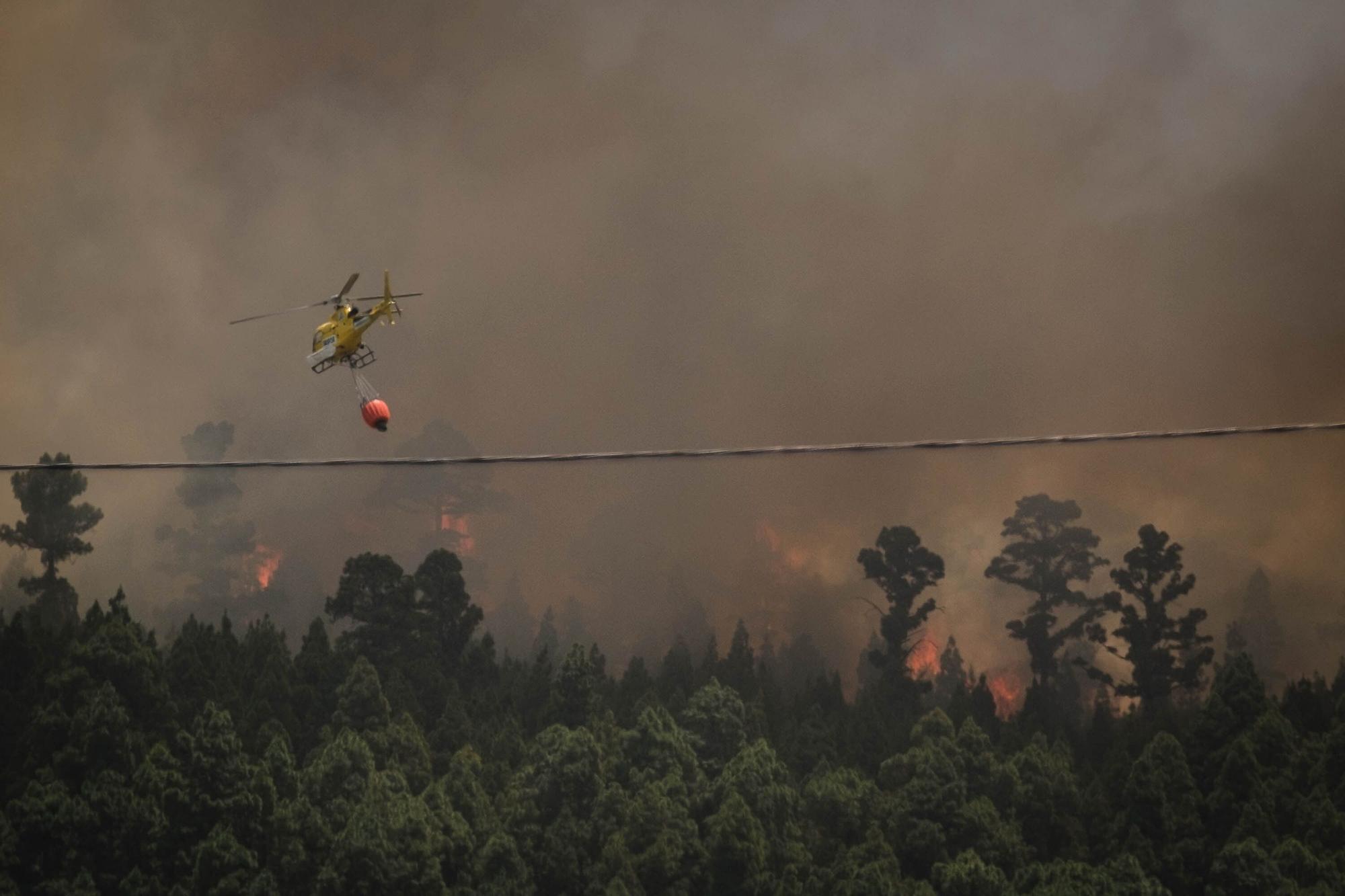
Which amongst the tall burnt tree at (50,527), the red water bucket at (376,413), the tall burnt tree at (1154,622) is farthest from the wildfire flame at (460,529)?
the red water bucket at (376,413)

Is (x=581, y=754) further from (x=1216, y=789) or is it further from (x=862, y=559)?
(x=1216, y=789)

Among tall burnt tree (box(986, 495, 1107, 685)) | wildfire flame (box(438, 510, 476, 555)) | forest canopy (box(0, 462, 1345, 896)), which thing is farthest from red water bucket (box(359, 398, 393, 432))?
wildfire flame (box(438, 510, 476, 555))

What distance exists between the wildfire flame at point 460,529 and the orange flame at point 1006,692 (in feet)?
76.1

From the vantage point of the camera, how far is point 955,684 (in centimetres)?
5300

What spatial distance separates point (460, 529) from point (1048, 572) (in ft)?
84.7

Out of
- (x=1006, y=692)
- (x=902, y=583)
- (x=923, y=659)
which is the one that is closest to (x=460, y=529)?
(x=902, y=583)

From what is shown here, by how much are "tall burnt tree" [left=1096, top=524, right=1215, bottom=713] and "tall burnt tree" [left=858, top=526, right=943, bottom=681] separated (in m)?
7.09

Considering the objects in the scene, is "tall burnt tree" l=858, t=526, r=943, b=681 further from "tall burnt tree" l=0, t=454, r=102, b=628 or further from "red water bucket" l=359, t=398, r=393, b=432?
"red water bucket" l=359, t=398, r=393, b=432

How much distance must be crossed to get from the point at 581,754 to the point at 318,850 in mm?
8968

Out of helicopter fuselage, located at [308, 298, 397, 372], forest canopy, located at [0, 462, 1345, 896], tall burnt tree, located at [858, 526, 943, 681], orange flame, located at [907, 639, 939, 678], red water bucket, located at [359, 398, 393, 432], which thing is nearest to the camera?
red water bucket, located at [359, 398, 393, 432]

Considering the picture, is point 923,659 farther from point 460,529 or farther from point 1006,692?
point 460,529

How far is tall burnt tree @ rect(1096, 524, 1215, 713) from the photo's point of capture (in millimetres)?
50500

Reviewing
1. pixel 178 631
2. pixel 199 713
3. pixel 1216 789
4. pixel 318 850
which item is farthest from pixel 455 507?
pixel 1216 789

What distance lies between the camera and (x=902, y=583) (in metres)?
53.9
